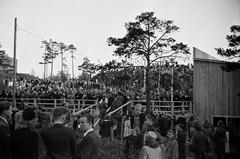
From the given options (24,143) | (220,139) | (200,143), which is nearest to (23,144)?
(24,143)

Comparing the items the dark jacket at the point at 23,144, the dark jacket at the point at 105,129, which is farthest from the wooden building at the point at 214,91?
the dark jacket at the point at 23,144

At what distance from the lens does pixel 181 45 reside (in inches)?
910

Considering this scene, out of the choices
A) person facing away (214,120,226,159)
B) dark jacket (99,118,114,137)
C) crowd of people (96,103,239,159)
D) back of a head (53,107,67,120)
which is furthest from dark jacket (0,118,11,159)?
person facing away (214,120,226,159)

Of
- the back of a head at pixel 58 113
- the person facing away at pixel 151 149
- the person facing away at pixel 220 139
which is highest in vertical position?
the back of a head at pixel 58 113

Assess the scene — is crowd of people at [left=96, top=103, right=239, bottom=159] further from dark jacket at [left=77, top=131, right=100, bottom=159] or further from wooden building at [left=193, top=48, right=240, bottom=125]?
wooden building at [left=193, top=48, right=240, bottom=125]

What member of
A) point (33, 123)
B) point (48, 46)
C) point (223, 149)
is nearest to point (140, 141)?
point (223, 149)

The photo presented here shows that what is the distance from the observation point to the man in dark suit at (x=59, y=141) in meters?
4.35

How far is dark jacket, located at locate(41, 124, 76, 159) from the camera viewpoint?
14.3ft

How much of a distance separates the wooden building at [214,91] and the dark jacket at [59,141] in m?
17.2

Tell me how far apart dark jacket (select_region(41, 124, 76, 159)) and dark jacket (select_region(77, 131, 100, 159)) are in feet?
0.50

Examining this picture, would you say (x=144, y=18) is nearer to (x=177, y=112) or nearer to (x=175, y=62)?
(x=175, y=62)

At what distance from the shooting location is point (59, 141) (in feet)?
14.3

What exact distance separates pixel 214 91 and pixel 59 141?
59.1 feet

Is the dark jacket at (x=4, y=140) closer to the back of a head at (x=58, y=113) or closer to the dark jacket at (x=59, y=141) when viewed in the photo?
the dark jacket at (x=59, y=141)
